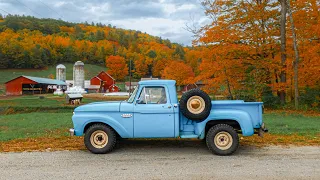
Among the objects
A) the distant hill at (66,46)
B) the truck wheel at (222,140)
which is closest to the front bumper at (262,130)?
the truck wheel at (222,140)

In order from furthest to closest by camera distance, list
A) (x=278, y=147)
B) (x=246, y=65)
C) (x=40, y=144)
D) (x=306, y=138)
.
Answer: (x=246, y=65) → (x=306, y=138) → (x=40, y=144) → (x=278, y=147)

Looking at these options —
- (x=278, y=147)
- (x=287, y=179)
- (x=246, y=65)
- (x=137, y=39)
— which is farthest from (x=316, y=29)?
(x=137, y=39)

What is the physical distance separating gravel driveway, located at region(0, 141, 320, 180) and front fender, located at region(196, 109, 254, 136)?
2.06 ft

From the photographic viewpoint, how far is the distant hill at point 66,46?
10581cm

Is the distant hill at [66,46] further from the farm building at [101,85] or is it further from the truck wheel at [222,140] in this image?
the truck wheel at [222,140]

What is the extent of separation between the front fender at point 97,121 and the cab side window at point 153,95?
878 mm

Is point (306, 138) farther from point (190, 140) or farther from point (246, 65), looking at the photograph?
point (246, 65)

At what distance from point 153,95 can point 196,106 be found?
3.96 feet

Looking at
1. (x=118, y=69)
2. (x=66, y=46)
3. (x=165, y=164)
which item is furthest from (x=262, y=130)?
(x=66, y=46)

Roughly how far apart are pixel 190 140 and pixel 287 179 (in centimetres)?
392

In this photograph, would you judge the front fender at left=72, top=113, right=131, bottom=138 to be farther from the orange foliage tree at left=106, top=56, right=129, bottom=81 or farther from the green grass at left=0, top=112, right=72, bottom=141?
the orange foliage tree at left=106, top=56, right=129, bottom=81

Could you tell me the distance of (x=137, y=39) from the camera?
148 m

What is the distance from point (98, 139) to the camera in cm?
725

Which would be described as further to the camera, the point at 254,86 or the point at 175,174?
the point at 254,86
